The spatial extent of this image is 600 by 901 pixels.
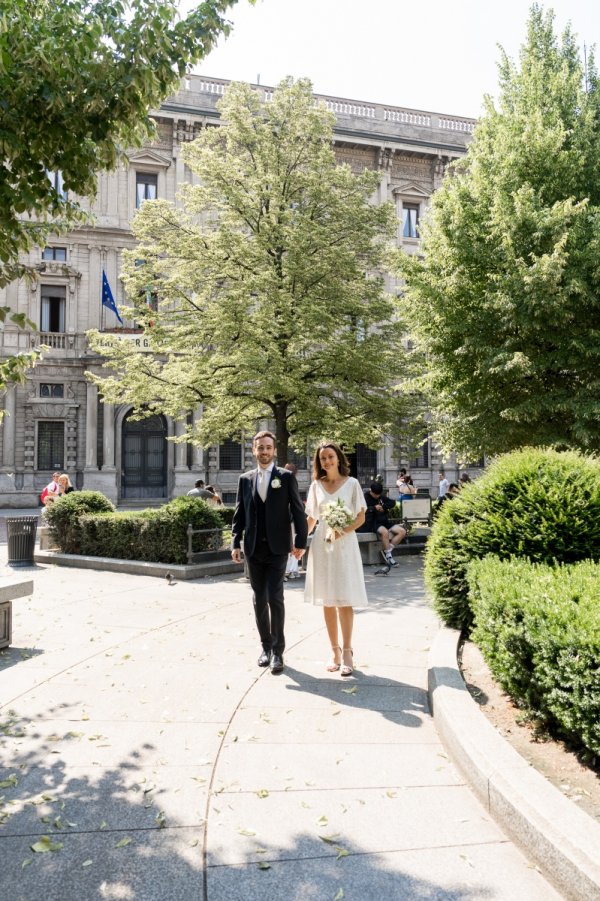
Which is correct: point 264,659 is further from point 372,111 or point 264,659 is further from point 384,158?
point 372,111

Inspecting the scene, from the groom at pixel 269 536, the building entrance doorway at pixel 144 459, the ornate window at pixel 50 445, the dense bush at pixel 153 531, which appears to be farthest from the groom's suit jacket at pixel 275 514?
the ornate window at pixel 50 445

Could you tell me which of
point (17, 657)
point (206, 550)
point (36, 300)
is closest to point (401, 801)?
point (17, 657)

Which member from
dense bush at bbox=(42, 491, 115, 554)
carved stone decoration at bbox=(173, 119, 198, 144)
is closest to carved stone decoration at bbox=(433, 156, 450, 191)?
carved stone decoration at bbox=(173, 119, 198, 144)

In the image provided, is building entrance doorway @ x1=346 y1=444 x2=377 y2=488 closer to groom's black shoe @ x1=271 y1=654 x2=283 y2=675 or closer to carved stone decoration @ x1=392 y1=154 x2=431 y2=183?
carved stone decoration @ x1=392 y1=154 x2=431 y2=183

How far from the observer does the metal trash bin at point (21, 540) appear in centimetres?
1269

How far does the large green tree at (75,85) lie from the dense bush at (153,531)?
6.72 meters

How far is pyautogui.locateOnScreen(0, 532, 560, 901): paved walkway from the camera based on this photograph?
279 centimetres

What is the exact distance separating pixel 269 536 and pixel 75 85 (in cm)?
376

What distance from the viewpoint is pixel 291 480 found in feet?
19.3

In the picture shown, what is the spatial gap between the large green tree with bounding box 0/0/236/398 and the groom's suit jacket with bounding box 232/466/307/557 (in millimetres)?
2144

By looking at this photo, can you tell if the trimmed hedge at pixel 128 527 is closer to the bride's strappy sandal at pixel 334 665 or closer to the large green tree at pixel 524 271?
the large green tree at pixel 524 271

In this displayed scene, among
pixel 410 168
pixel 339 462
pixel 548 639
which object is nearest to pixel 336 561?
pixel 339 462

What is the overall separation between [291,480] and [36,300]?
2878 centimetres

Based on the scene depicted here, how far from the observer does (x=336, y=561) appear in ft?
18.5
